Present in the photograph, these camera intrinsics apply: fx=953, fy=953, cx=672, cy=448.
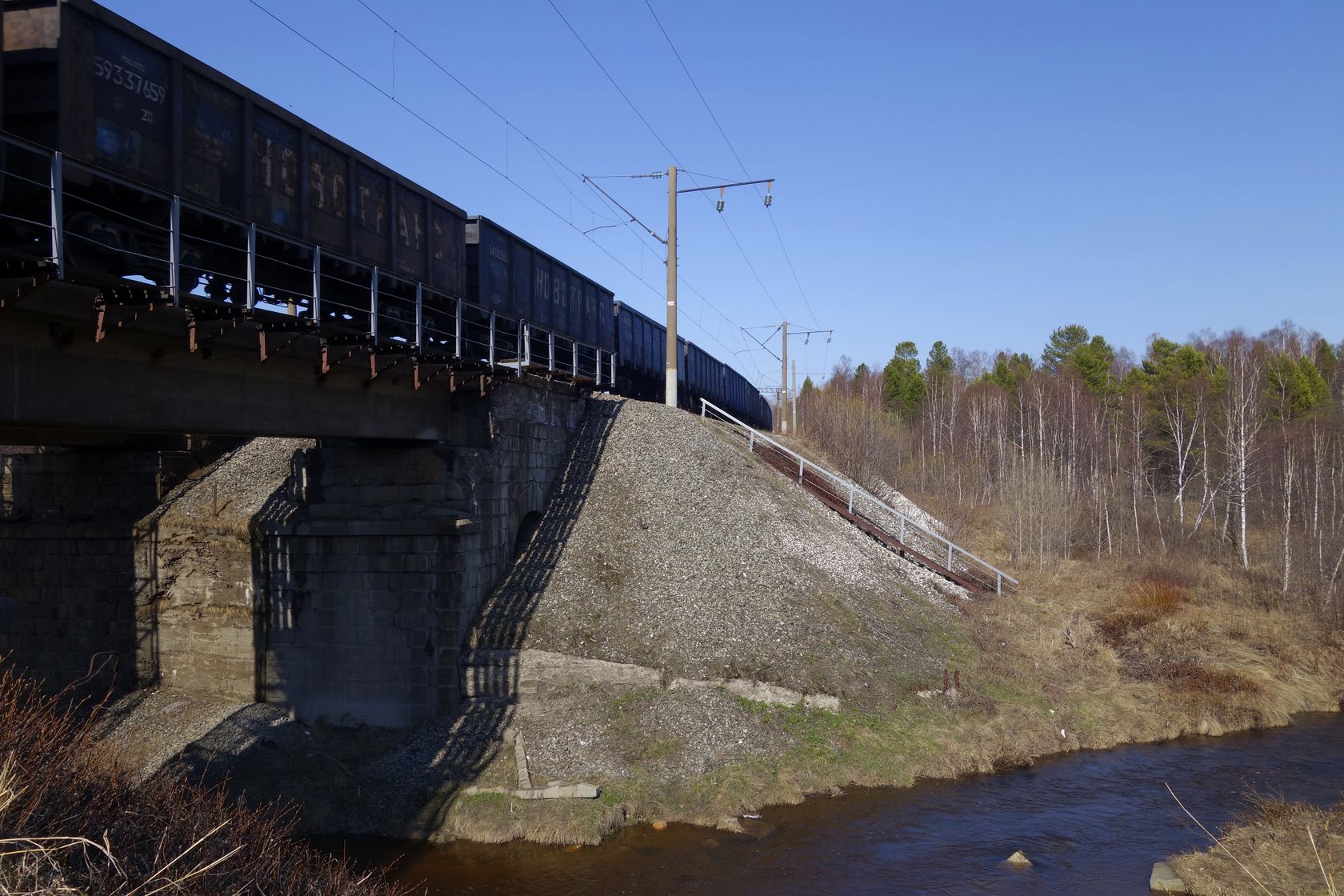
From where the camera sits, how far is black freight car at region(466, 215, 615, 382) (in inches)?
914

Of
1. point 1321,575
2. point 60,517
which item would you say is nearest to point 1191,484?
point 1321,575

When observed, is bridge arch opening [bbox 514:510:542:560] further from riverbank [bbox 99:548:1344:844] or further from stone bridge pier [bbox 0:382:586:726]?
riverbank [bbox 99:548:1344:844]

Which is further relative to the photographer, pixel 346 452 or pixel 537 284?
pixel 537 284

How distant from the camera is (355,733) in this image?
60.4 ft

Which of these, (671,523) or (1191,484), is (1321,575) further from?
(671,523)

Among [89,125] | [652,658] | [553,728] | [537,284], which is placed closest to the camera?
[89,125]

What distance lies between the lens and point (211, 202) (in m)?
14.7

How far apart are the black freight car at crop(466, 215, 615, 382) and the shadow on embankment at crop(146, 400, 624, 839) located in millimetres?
6091

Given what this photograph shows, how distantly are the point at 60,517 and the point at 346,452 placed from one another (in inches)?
322

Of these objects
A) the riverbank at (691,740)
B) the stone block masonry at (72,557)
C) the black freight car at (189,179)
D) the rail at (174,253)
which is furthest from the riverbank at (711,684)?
the black freight car at (189,179)

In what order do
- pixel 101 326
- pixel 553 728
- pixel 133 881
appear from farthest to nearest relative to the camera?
pixel 553 728 < pixel 101 326 < pixel 133 881

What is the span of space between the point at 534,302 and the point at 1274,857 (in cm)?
2039

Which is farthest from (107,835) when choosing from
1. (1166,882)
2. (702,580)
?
(702,580)

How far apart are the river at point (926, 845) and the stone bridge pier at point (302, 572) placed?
4010 mm
